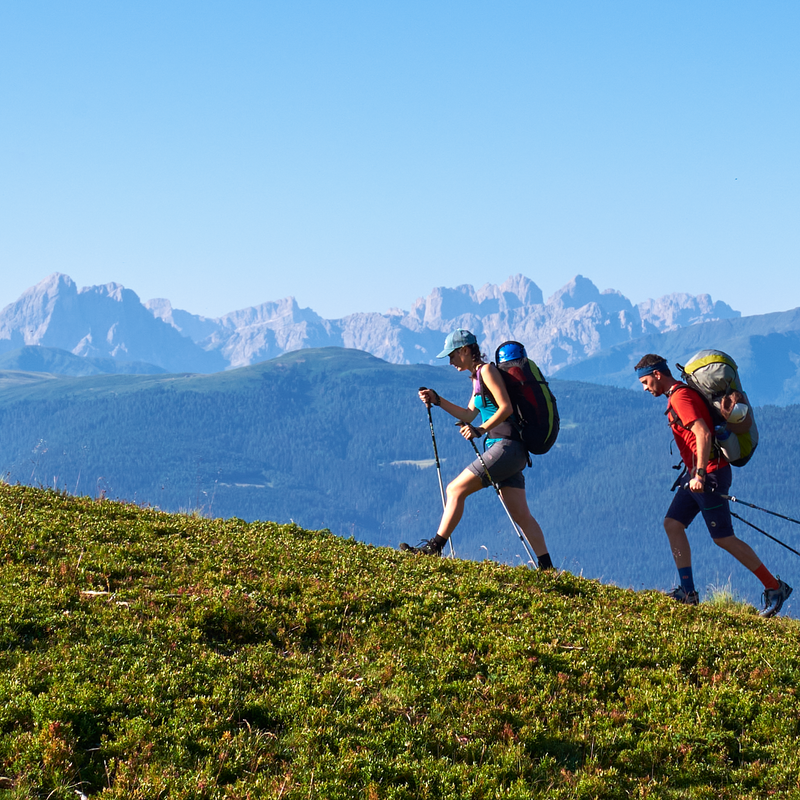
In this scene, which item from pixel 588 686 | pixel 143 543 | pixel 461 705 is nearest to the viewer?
pixel 461 705

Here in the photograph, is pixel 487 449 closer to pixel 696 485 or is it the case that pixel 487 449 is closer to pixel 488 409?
pixel 488 409

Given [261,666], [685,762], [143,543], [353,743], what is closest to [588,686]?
[685,762]

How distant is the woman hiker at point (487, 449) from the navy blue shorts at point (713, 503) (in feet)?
7.13

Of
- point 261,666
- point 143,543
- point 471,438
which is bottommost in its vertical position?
point 261,666

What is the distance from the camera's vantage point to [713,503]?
1191cm

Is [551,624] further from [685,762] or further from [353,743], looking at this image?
[353,743]

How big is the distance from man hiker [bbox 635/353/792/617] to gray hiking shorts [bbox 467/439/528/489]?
2.15 m

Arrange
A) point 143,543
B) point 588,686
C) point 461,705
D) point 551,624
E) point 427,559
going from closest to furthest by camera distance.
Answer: point 461,705
point 588,686
point 551,624
point 143,543
point 427,559

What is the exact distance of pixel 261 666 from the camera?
8.59m

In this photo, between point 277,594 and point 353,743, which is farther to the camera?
point 277,594

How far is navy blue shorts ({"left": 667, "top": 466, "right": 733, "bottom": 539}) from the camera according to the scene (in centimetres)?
1193

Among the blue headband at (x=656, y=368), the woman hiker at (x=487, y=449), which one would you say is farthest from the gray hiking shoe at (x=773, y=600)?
the blue headband at (x=656, y=368)

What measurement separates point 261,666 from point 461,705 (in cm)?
207

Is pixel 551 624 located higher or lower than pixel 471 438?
lower
